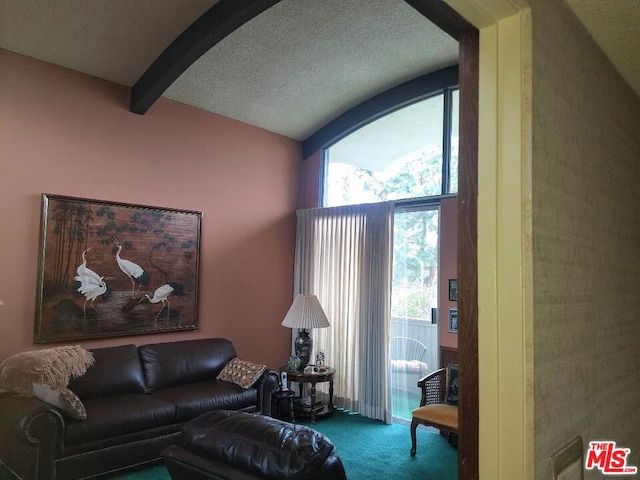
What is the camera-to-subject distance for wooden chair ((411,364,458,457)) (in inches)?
140

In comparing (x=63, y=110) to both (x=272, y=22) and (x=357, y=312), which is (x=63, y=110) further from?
(x=357, y=312)

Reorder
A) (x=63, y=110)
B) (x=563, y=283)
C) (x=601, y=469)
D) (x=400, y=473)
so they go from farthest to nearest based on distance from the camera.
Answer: (x=63, y=110)
(x=400, y=473)
(x=601, y=469)
(x=563, y=283)

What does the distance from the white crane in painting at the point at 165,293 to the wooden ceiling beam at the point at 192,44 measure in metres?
1.71

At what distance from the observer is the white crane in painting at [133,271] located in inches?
161

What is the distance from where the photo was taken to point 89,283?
3.90 m

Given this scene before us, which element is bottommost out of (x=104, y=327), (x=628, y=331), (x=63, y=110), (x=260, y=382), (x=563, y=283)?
(x=260, y=382)

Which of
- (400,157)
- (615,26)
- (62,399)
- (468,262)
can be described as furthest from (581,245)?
(400,157)

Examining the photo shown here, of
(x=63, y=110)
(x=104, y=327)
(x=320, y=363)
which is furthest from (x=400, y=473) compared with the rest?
(x=63, y=110)

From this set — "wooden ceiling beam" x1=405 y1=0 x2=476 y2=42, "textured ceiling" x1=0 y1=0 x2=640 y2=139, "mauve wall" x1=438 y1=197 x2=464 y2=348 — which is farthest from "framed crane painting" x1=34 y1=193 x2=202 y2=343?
"wooden ceiling beam" x1=405 y1=0 x2=476 y2=42

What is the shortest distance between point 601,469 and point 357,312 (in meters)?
3.76

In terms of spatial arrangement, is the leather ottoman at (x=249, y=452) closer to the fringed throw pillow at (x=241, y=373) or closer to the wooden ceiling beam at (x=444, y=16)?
the wooden ceiling beam at (x=444, y=16)

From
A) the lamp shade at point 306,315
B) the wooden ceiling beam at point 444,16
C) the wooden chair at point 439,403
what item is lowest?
the wooden chair at point 439,403

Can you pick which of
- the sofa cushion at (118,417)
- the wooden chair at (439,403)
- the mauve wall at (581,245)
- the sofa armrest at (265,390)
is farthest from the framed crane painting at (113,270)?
the mauve wall at (581,245)

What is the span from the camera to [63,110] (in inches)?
150
